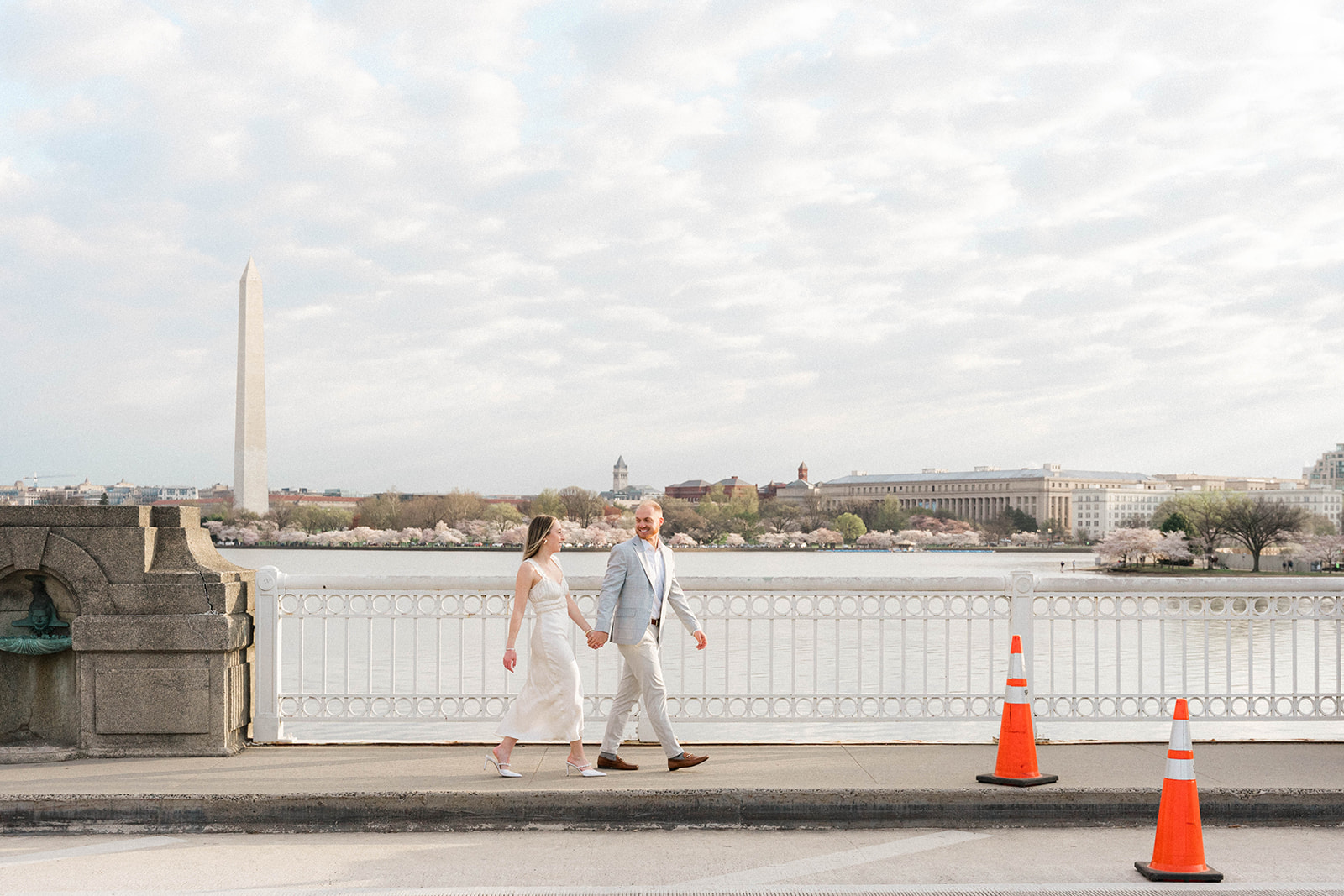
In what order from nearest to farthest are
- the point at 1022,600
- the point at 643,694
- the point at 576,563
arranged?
the point at 643,694
the point at 1022,600
the point at 576,563

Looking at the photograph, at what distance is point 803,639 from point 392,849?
23.7m

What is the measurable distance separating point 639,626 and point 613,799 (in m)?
1.08

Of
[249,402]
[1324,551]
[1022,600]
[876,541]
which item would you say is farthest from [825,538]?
[1022,600]

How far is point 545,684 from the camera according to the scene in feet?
22.4

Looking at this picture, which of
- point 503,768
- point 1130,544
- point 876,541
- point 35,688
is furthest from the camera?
point 876,541

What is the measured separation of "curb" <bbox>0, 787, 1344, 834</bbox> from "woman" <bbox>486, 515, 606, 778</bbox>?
1.82 ft

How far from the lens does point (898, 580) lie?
7793 millimetres

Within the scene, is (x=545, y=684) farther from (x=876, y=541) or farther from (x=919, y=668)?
(x=876, y=541)

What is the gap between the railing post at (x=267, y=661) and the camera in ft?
25.5

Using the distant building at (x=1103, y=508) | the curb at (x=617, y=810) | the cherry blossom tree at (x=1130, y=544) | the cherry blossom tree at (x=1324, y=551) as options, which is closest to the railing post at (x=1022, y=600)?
the curb at (x=617, y=810)

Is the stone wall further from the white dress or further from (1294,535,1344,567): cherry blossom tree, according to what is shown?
(1294,535,1344,567): cherry blossom tree

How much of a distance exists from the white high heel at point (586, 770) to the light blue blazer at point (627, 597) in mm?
764

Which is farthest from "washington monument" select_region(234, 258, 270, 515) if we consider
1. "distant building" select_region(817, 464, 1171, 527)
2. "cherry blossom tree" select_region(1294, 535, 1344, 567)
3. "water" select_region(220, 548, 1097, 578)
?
"distant building" select_region(817, 464, 1171, 527)

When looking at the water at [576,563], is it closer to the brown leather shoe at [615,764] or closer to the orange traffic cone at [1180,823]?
the brown leather shoe at [615,764]
